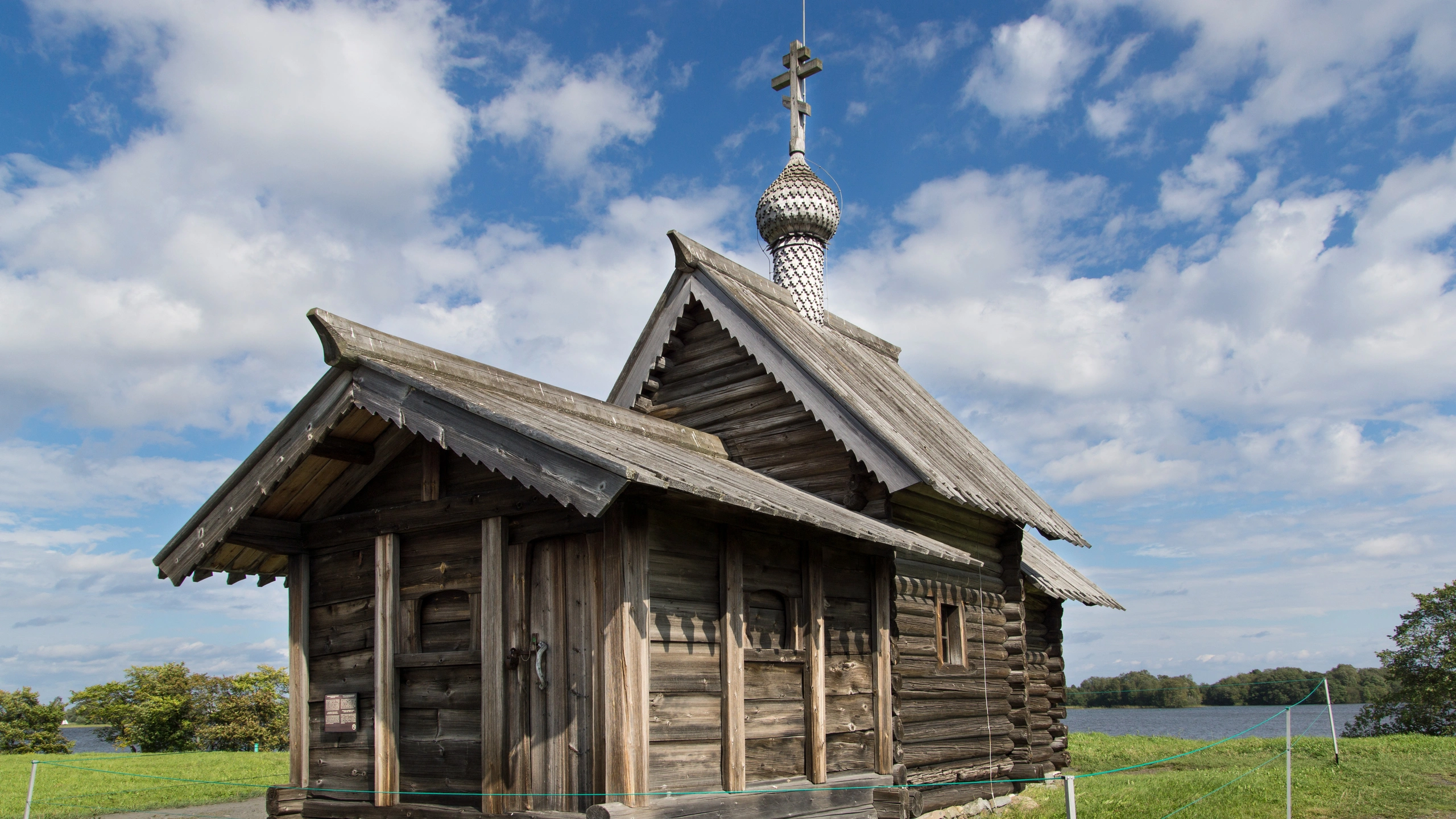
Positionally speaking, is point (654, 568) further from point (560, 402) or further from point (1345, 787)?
point (1345, 787)

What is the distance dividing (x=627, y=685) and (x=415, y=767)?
2582mm

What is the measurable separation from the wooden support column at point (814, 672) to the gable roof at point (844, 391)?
1.85 meters

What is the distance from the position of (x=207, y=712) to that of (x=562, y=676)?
31.1 m

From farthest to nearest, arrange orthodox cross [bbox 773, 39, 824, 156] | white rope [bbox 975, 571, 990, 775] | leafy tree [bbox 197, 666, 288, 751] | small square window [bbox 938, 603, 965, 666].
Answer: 1. leafy tree [bbox 197, 666, 288, 751]
2. orthodox cross [bbox 773, 39, 824, 156]
3. white rope [bbox 975, 571, 990, 775]
4. small square window [bbox 938, 603, 965, 666]

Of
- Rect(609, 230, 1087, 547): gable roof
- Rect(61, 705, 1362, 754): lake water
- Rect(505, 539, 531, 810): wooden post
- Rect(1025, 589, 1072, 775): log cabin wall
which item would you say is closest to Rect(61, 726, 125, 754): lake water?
Rect(61, 705, 1362, 754): lake water

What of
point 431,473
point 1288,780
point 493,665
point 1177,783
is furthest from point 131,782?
point 1288,780

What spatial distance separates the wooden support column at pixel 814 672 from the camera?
9.77 metres

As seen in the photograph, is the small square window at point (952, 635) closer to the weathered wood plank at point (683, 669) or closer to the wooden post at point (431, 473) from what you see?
the weathered wood plank at point (683, 669)

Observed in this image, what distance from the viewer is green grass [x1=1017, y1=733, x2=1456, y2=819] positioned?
40.0 ft

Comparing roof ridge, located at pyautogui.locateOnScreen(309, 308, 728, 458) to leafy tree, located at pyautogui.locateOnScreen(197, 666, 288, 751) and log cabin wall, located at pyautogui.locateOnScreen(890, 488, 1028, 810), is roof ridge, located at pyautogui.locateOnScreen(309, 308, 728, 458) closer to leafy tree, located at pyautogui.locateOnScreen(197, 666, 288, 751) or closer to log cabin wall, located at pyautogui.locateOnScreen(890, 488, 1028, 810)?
log cabin wall, located at pyautogui.locateOnScreen(890, 488, 1028, 810)

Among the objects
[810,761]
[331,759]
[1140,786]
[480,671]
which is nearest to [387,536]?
[480,671]

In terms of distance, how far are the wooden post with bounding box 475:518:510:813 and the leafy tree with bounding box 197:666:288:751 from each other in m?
28.3

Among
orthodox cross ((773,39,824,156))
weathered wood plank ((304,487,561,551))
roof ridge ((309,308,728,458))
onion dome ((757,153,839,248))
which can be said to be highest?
orthodox cross ((773,39,824,156))

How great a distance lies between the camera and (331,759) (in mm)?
9797
